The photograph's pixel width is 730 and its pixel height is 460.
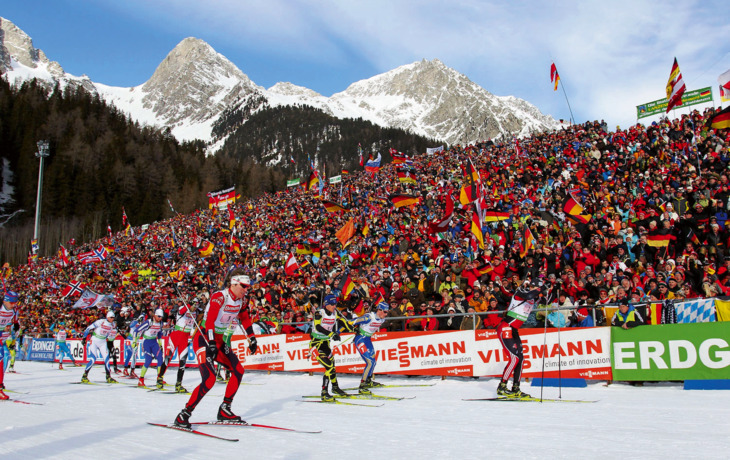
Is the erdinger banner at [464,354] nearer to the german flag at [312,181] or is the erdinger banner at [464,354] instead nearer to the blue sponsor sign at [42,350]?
the blue sponsor sign at [42,350]

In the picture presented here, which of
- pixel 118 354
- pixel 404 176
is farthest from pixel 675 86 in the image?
pixel 118 354

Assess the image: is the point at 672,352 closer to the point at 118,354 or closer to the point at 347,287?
the point at 347,287

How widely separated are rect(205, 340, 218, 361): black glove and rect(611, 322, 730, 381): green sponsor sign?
27.2ft

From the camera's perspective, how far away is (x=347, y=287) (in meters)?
18.7

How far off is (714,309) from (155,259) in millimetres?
39058

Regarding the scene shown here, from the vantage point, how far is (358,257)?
22719mm

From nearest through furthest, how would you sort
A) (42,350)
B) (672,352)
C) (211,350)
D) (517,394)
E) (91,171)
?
(211,350) < (517,394) < (672,352) < (42,350) < (91,171)

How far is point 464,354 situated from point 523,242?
4725mm

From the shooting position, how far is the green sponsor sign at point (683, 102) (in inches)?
1129

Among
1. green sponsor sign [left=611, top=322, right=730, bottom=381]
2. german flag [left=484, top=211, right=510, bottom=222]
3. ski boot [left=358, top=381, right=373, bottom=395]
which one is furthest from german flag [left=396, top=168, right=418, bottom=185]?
green sponsor sign [left=611, top=322, right=730, bottom=381]

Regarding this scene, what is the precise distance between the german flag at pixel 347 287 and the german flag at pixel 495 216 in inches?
209

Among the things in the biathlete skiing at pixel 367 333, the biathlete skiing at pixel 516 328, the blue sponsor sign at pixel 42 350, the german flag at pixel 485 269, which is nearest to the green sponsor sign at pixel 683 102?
the german flag at pixel 485 269

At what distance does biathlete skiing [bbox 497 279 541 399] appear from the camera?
10.0m

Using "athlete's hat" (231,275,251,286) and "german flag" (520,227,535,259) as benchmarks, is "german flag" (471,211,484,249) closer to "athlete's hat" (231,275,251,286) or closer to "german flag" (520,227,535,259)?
"german flag" (520,227,535,259)
